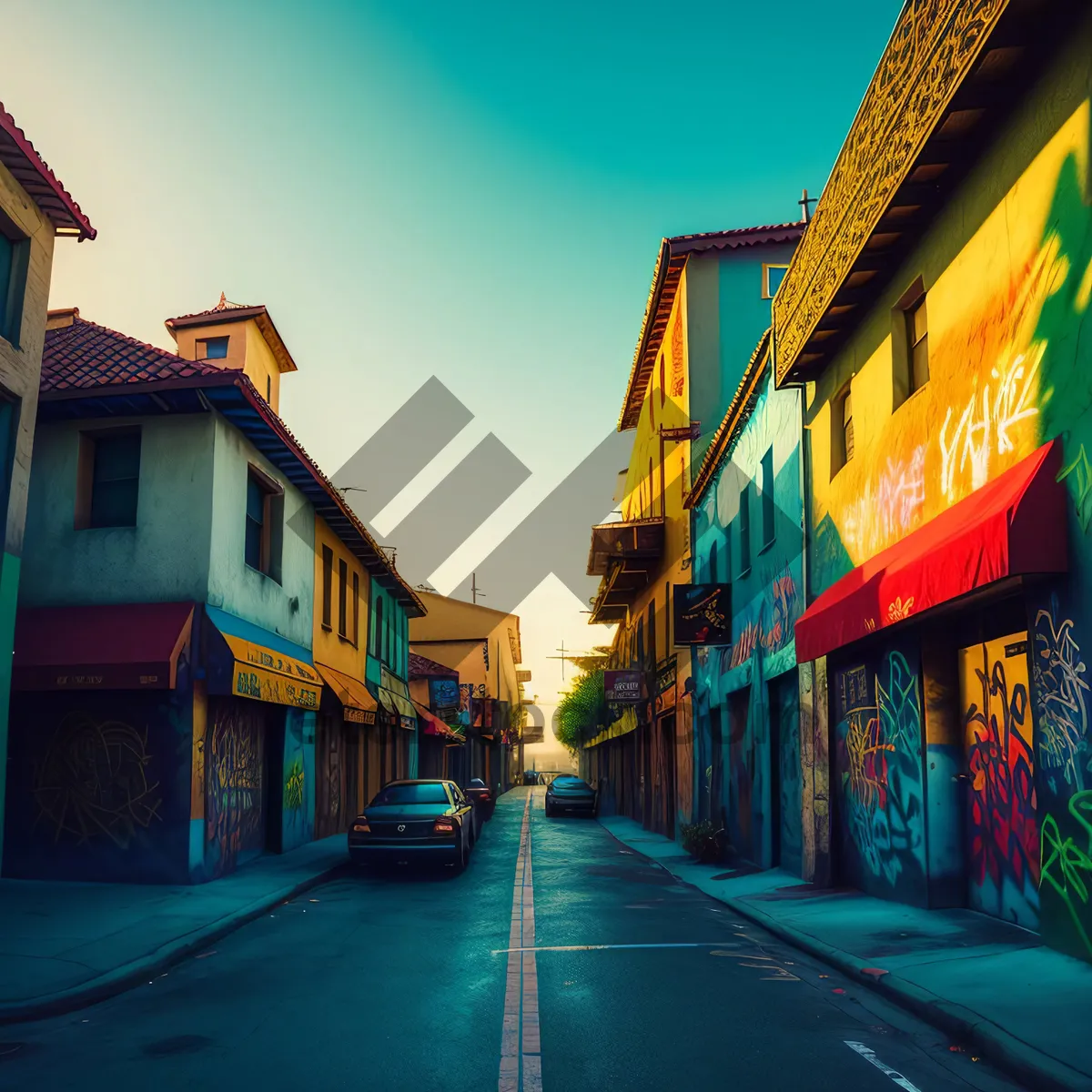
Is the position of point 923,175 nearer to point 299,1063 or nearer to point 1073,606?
point 1073,606

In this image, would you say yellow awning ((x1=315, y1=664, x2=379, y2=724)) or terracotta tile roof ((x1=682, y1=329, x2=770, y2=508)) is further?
yellow awning ((x1=315, y1=664, x2=379, y2=724))

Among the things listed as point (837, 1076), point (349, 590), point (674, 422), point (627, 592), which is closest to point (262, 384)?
point (349, 590)

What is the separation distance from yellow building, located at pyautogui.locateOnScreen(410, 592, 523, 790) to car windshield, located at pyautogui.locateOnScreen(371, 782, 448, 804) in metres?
34.2

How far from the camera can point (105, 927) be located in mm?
11031

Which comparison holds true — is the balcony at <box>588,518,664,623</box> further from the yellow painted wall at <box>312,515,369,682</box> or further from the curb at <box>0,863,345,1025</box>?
the curb at <box>0,863,345,1025</box>

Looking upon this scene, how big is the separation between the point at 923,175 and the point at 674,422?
18.2 m

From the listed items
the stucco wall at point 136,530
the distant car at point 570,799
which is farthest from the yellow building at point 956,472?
the distant car at point 570,799

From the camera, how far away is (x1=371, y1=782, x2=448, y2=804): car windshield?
18688 millimetres

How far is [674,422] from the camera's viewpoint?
2859cm

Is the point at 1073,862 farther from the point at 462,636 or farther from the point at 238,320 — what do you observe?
the point at 462,636

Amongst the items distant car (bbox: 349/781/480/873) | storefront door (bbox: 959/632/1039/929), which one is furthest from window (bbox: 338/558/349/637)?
storefront door (bbox: 959/632/1039/929)

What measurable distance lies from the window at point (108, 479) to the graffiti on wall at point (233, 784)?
3.28 metres

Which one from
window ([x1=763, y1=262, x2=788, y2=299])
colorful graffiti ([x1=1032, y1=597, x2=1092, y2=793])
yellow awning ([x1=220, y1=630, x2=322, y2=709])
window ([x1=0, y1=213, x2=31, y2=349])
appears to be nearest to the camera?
colorful graffiti ([x1=1032, y1=597, x2=1092, y2=793])

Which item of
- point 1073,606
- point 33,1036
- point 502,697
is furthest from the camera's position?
point 502,697
